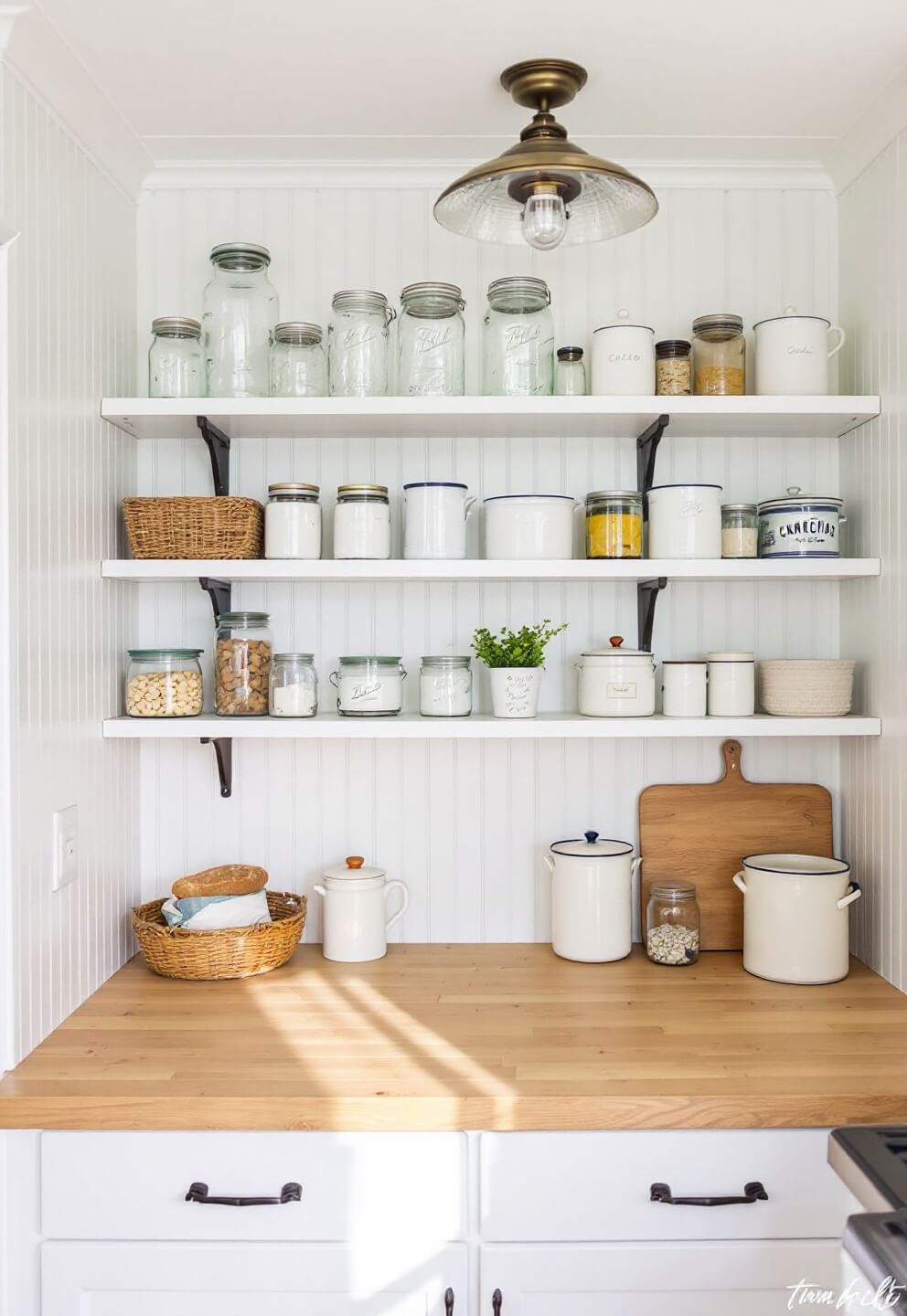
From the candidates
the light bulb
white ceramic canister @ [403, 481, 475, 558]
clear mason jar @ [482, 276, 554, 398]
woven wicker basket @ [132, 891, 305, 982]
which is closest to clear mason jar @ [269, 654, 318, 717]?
white ceramic canister @ [403, 481, 475, 558]

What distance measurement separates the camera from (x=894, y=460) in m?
1.96

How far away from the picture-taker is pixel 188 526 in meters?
2.01

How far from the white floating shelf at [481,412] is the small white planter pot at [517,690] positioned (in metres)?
0.47

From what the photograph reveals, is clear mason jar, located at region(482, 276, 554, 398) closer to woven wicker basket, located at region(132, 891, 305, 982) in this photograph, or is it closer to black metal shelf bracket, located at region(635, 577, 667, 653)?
black metal shelf bracket, located at region(635, 577, 667, 653)

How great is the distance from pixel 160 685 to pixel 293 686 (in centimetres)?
25

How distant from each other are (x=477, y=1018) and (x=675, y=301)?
147 centimetres

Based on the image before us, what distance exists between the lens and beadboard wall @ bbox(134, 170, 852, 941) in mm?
2240

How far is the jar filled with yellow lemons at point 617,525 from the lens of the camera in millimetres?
2043

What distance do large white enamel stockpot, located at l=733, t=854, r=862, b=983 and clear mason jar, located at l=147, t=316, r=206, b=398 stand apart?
4.65ft

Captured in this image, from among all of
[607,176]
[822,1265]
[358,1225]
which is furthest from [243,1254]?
[607,176]

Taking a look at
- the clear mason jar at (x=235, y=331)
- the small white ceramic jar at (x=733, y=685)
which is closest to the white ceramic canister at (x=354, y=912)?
the small white ceramic jar at (x=733, y=685)

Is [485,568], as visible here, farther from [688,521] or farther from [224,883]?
[224,883]

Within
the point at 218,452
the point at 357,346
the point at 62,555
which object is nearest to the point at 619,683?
the point at 357,346

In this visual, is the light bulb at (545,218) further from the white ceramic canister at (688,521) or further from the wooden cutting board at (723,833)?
the wooden cutting board at (723,833)
